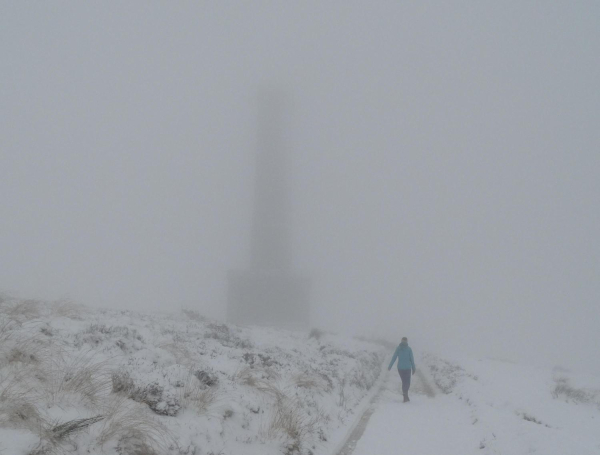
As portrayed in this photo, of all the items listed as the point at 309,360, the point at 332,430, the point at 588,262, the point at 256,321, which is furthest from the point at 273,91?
the point at 588,262

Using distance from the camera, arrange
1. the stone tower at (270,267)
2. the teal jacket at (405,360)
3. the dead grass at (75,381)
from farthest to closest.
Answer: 1. the stone tower at (270,267)
2. the teal jacket at (405,360)
3. the dead grass at (75,381)

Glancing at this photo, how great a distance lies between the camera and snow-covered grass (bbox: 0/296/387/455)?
4.74 meters

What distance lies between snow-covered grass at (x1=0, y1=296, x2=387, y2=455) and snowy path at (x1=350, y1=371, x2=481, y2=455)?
75 cm

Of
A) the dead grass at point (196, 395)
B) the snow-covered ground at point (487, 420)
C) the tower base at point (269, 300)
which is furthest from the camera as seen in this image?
the tower base at point (269, 300)

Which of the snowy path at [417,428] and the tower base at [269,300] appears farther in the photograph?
the tower base at [269,300]

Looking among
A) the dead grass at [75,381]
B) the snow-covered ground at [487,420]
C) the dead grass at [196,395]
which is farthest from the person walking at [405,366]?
the dead grass at [75,381]

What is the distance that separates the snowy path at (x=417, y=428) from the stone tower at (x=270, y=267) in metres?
38.1

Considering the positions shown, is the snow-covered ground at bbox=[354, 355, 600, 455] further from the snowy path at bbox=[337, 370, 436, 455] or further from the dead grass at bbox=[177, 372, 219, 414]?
the dead grass at bbox=[177, 372, 219, 414]

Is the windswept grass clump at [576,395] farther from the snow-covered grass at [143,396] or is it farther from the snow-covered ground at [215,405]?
the snow-covered grass at [143,396]

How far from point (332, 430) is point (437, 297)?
14305 cm

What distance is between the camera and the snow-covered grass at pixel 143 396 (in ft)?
15.6

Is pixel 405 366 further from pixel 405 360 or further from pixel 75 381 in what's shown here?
pixel 75 381

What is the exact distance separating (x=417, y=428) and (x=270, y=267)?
43.1 meters

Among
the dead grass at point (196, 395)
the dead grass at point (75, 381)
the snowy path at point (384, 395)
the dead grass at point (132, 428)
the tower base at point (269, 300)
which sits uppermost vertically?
the dead grass at point (75, 381)
